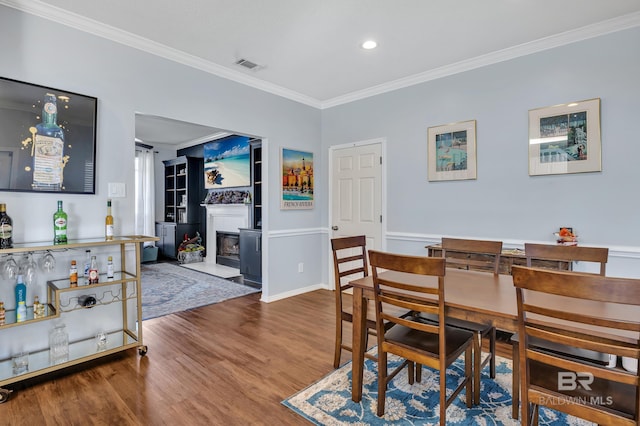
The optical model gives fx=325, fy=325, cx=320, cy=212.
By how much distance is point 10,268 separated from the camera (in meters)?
2.25

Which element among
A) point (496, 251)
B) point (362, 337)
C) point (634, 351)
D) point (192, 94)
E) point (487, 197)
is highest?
point (192, 94)

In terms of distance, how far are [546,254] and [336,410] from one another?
168 centimetres

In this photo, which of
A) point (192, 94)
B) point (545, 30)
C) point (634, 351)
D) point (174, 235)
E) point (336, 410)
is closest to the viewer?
point (634, 351)

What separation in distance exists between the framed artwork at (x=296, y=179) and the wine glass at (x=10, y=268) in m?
2.67

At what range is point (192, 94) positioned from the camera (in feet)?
11.1

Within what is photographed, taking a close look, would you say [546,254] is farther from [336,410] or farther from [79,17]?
[79,17]

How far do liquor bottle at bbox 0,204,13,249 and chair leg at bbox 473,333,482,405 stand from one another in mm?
3055

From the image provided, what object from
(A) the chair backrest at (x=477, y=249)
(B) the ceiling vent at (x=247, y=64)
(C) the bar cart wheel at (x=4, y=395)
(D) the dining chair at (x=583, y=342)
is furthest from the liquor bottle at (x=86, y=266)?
(D) the dining chair at (x=583, y=342)

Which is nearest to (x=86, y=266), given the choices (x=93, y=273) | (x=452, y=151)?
(x=93, y=273)

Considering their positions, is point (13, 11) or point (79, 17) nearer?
point (13, 11)

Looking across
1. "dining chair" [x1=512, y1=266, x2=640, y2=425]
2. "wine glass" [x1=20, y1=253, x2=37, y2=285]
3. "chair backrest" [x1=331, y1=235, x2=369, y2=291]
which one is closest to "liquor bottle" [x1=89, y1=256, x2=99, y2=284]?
"wine glass" [x1=20, y1=253, x2=37, y2=285]

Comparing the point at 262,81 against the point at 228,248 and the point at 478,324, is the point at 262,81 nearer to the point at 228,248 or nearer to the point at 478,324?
the point at 478,324

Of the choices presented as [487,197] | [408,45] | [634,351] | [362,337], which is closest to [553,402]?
[634,351]

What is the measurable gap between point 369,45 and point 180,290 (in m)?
4.07
